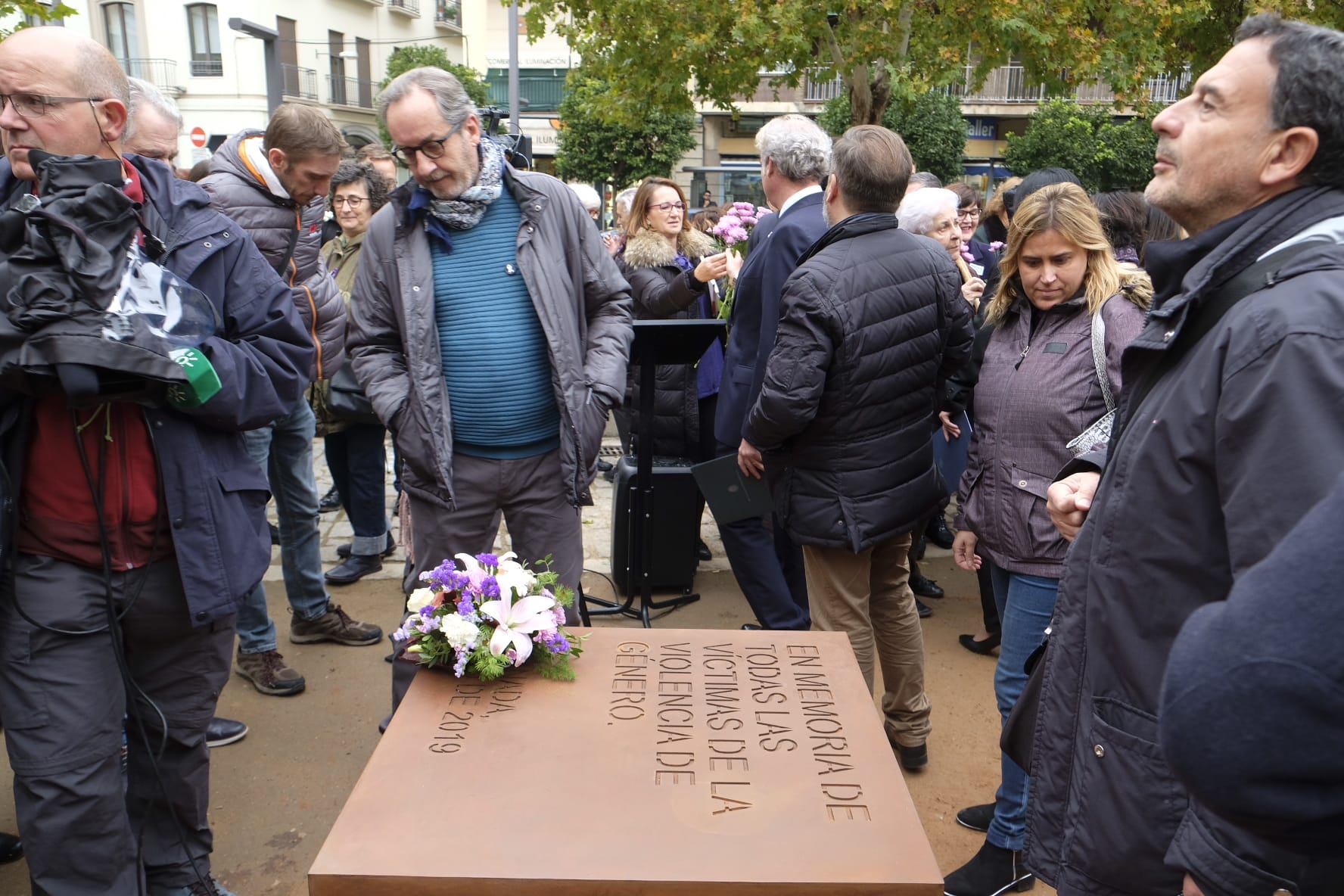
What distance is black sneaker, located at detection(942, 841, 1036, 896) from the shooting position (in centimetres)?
286

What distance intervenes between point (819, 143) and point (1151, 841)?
9.94 feet

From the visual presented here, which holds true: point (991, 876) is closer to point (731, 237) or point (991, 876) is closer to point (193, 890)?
point (193, 890)

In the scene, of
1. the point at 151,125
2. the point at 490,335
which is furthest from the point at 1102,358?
the point at 151,125

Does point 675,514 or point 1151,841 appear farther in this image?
point 675,514

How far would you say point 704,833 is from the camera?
5.78ft

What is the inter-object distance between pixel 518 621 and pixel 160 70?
34740 mm

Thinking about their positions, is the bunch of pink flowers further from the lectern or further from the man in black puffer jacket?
the man in black puffer jacket

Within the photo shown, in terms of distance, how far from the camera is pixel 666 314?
5.12 metres

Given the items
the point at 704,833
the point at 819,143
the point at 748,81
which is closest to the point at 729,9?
the point at 748,81

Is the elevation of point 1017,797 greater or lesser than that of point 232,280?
lesser

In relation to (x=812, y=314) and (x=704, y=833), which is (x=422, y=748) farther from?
(x=812, y=314)

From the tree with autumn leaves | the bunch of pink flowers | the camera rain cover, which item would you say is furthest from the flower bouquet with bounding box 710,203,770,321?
the tree with autumn leaves

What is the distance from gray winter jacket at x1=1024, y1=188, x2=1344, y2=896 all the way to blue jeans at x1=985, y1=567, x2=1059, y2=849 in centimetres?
106

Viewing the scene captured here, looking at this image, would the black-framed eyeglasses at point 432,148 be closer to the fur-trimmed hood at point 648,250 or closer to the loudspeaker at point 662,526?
the loudspeaker at point 662,526
